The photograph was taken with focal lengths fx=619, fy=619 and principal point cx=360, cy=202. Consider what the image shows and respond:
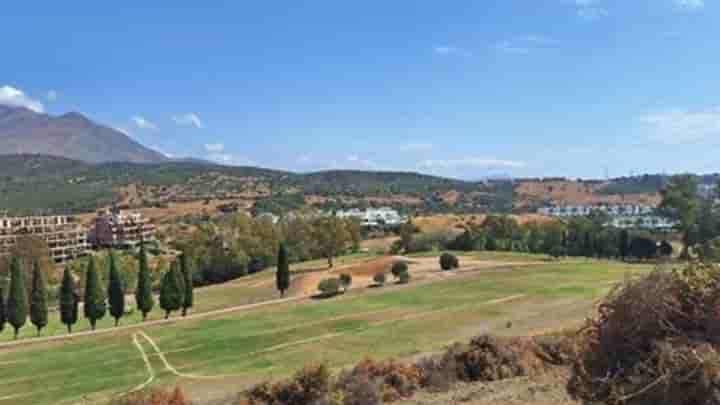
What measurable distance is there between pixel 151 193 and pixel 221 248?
127 m

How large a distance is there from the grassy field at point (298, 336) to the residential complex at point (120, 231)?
80445mm

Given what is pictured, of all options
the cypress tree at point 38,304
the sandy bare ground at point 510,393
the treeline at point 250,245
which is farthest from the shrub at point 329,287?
the sandy bare ground at point 510,393

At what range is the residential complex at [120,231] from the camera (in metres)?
117

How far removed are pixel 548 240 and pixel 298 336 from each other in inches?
2109

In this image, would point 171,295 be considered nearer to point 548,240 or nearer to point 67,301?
point 67,301

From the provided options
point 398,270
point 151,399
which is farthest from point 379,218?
point 151,399

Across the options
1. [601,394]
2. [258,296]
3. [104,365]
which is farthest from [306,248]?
[601,394]

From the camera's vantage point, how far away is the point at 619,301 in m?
6.68

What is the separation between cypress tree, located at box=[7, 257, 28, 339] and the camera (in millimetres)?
44438

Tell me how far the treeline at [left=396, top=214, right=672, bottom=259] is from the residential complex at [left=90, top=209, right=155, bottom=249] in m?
57.5

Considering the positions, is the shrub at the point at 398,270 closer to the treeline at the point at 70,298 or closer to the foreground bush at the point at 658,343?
the treeline at the point at 70,298

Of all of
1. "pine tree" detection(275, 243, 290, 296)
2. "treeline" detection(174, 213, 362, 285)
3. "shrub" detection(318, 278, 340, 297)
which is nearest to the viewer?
"shrub" detection(318, 278, 340, 297)

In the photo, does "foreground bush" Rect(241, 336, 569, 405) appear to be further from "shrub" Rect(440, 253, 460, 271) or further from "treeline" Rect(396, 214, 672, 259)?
"treeline" Rect(396, 214, 672, 259)

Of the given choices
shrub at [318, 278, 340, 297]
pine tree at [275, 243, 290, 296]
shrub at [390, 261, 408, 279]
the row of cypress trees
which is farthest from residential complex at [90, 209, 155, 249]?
shrub at [390, 261, 408, 279]
